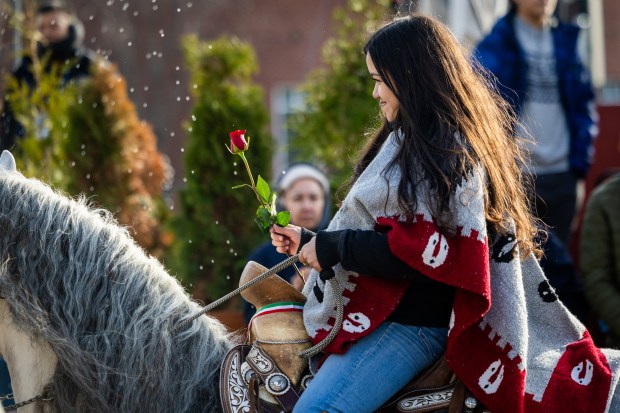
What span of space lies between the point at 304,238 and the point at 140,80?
1299 centimetres

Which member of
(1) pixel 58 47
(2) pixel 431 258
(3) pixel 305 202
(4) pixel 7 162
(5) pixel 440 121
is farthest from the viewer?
(1) pixel 58 47

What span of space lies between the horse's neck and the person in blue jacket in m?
3.64

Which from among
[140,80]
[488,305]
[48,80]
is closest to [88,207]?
[488,305]

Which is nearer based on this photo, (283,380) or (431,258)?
(431,258)

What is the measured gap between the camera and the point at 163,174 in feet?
26.4

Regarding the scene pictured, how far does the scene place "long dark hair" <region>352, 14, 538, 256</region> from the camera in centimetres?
274

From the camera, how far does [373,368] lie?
9.05 ft

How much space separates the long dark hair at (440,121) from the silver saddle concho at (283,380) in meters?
0.50

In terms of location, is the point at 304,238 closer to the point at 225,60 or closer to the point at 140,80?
the point at 225,60

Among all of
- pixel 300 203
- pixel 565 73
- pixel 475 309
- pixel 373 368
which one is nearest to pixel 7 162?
pixel 373 368

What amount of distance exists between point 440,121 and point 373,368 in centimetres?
75

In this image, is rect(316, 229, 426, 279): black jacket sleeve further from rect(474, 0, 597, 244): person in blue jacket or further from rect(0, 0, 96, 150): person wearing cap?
rect(0, 0, 96, 150): person wearing cap

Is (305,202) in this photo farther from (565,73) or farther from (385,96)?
(385,96)

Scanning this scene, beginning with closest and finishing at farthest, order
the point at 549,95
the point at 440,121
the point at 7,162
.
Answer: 1. the point at 440,121
2. the point at 7,162
3. the point at 549,95
